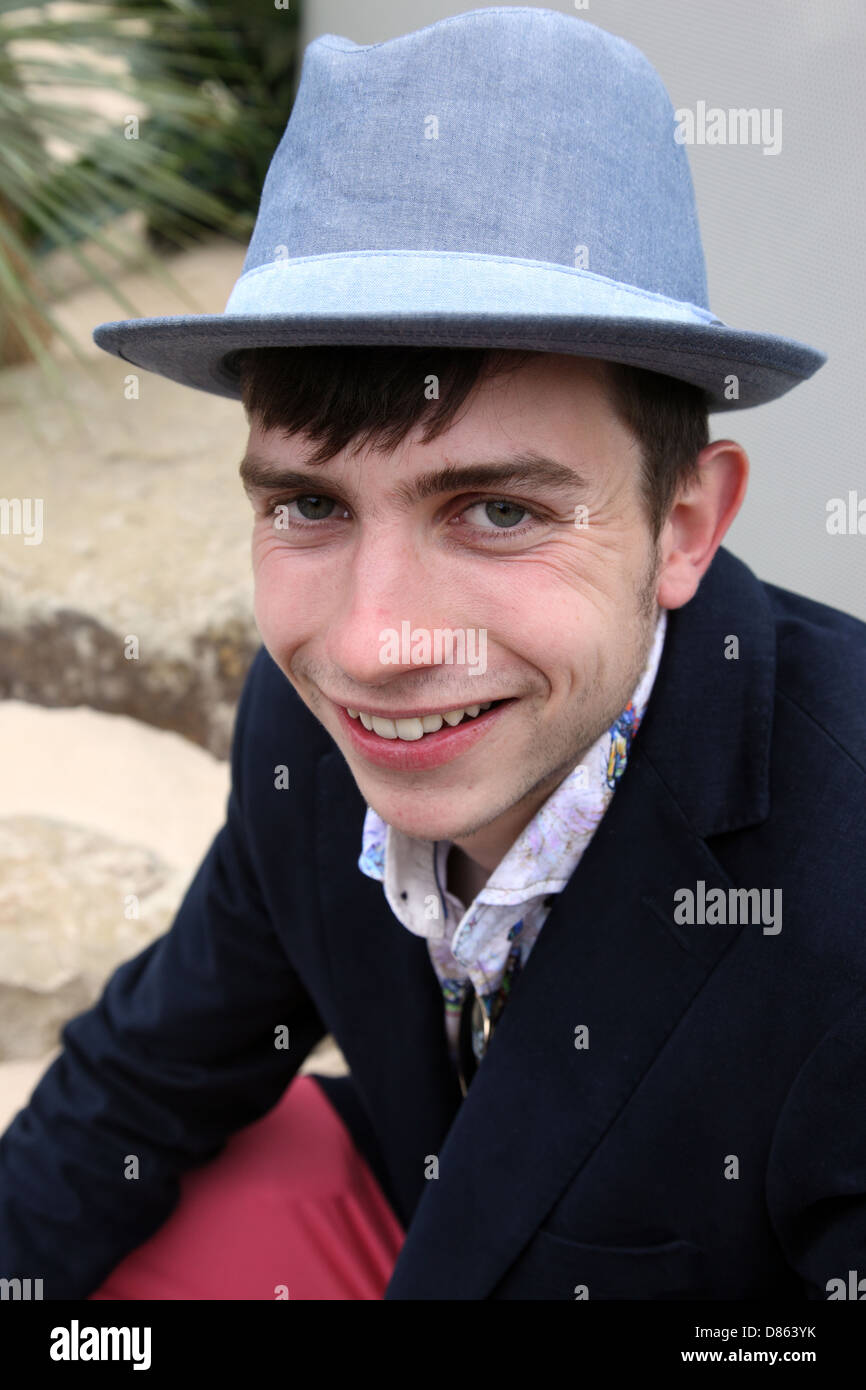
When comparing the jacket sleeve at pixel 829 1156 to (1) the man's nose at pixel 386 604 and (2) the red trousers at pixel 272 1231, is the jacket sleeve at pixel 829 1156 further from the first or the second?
(2) the red trousers at pixel 272 1231

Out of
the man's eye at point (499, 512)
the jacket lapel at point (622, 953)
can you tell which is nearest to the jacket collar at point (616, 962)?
the jacket lapel at point (622, 953)

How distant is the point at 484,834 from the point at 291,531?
0.49 metres

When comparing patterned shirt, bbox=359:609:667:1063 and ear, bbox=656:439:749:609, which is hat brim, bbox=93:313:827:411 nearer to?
ear, bbox=656:439:749:609

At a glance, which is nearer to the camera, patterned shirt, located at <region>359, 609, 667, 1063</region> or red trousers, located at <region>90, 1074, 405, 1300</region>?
patterned shirt, located at <region>359, 609, 667, 1063</region>

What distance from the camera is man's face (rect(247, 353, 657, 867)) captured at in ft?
4.33

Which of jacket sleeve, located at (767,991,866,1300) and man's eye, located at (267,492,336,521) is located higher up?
man's eye, located at (267,492,336,521)

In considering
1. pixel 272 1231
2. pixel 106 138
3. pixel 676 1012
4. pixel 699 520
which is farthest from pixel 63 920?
pixel 106 138

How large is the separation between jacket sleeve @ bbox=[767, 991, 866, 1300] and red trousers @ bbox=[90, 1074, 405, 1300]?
0.97 metres

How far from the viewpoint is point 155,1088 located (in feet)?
6.97

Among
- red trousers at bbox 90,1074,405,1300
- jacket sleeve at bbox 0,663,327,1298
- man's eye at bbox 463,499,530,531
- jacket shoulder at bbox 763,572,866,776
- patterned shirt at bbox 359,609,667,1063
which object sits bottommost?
red trousers at bbox 90,1074,405,1300

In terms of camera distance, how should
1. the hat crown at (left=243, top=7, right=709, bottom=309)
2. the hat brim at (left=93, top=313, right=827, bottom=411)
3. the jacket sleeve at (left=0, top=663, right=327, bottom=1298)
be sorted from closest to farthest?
the hat brim at (left=93, top=313, right=827, bottom=411), the hat crown at (left=243, top=7, right=709, bottom=309), the jacket sleeve at (left=0, top=663, right=327, bottom=1298)

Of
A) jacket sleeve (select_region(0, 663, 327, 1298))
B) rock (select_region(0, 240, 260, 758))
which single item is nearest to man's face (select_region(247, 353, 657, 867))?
jacket sleeve (select_region(0, 663, 327, 1298))

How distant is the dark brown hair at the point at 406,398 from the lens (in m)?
1.29

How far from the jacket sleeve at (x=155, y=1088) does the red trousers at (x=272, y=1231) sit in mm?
57
